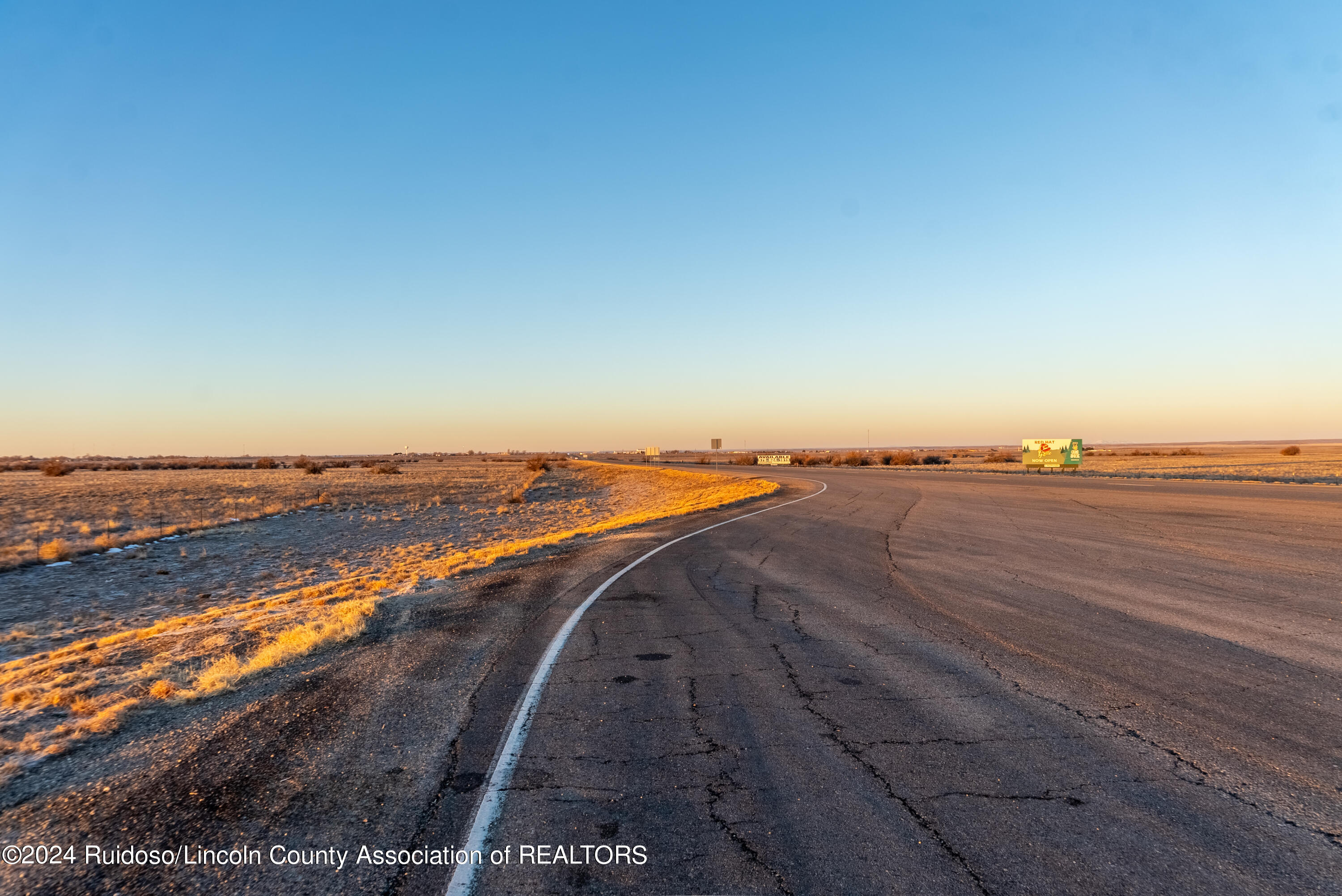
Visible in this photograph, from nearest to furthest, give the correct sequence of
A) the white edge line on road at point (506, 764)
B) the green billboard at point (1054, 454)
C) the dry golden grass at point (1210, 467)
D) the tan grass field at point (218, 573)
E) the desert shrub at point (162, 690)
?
the white edge line on road at point (506, 764)
the desert shrub at point (162, 690)
the tan grass field at point (218, 573)
the dry golden grass at point (1210, 467)
the green billboard at point (1054, 454)

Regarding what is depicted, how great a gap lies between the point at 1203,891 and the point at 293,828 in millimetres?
4648

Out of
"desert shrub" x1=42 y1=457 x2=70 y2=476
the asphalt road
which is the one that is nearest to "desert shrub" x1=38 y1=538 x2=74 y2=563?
the asphalt road

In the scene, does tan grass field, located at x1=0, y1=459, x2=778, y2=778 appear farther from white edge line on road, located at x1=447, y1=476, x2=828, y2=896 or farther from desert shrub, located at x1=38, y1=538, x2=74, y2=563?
white edge line on road, located at x1=447, y1=476, x2=828, y2=896

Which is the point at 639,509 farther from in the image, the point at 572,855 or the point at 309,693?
the point at 572,855

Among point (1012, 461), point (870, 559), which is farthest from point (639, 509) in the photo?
point (1012, 461)

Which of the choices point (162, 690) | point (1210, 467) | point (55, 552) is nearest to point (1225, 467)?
point (1210, 467)

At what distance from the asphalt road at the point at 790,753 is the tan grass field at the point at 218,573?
103 cm

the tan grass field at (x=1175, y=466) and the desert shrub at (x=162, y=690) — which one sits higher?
the tan grass field at (x=1175, y=466)

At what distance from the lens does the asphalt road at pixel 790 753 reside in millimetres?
3312

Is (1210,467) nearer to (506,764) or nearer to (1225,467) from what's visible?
(1225,467)

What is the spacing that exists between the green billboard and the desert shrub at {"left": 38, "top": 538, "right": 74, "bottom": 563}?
166 feet

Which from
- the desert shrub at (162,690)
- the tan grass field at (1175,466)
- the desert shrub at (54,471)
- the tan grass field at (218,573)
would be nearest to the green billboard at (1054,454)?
the tan grass field at (1175,466)

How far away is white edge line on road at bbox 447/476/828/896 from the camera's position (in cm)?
326

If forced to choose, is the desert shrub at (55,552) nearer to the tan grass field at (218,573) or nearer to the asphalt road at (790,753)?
the tan grass field at (218,573)
